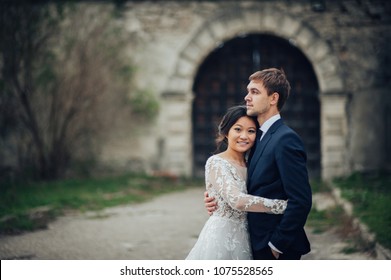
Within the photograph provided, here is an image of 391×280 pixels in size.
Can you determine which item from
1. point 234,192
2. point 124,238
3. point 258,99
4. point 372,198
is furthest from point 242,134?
point 372,198

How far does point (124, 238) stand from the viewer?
5.36 metres

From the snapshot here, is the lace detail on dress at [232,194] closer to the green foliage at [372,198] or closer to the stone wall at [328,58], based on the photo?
the green foliage at [372,198]

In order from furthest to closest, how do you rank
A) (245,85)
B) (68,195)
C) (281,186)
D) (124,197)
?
(245,85) < (124,197) < (68,195) < (281,186)

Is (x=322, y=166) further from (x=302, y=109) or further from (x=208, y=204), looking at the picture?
(x=208, y=204)

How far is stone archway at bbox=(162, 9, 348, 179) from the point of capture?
351 inches

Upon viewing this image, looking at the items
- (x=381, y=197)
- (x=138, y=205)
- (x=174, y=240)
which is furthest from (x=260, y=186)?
(x=138, y=205)

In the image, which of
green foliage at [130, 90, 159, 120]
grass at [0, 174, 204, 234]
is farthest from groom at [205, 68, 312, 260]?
green foliage at [130, 90, 159, 120]

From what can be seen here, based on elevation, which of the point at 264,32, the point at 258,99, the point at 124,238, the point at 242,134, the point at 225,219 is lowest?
the point at 124,238

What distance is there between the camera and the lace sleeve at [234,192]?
103 inches

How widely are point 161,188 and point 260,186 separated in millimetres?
6023

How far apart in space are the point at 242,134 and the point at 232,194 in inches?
13.5

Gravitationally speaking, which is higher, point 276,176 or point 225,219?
point 276,176

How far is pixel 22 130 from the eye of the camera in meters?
9.22

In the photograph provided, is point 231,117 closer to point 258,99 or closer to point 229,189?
point 258,99
